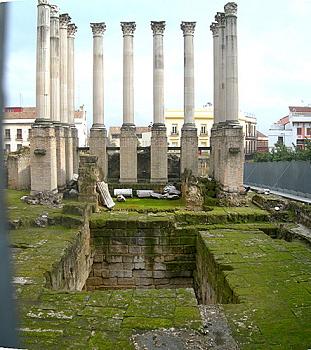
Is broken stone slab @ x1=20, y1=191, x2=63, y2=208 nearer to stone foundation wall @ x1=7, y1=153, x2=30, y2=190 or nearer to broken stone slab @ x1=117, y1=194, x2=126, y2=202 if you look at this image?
broken stone slab @ x1=117, y1=194, x2=126, y2=202

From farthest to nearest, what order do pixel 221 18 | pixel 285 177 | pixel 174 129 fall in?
pixel 174 129 < pixel 221 18 < pixel 285 177

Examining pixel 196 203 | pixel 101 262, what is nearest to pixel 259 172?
pixel 196 203

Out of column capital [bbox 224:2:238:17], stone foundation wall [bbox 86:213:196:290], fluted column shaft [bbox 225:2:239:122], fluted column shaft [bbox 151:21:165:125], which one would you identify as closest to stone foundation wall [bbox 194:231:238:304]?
stone foundation wall [bbox 86:213:196:290]

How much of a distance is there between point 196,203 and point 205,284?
5367 mm

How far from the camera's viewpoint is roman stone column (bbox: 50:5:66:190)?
2031cm

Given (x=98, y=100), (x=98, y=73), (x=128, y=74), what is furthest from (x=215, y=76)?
(x=98, y=100)

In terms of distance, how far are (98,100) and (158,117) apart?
313 centimetres

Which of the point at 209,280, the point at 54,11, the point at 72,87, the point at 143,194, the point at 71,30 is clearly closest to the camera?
the point at 209,280

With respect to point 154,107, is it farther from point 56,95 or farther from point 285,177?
point 285,177

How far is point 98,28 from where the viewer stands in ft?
78.6

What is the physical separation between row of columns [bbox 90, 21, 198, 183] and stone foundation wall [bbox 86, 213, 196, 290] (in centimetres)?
999

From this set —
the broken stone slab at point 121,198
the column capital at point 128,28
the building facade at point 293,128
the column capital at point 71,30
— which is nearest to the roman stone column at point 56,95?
the broken stone slab at point 121,198

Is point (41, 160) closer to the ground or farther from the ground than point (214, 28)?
closer to the ground

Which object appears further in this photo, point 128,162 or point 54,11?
point 128,162
